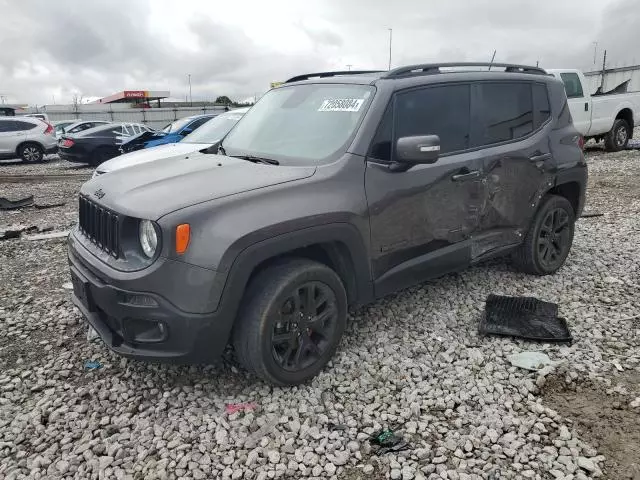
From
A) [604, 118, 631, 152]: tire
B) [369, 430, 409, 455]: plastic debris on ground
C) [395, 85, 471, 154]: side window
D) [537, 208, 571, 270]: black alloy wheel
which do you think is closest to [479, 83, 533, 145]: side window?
[395, 85, 471, 154]: side window

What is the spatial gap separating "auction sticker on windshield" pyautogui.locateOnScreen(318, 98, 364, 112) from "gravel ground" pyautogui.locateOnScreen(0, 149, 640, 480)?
1.60 metres

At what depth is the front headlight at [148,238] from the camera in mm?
2725

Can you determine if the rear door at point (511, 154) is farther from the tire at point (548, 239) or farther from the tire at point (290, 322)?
the tire at point (290, 322)

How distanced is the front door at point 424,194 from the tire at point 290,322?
16.8 inches

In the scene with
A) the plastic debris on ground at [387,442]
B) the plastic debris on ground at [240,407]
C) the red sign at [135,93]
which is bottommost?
the plastic debris on ground at [387,442]

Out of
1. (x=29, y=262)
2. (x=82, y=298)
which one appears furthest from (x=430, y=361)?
(x=29, y=262)

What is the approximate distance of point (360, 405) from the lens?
301 cm

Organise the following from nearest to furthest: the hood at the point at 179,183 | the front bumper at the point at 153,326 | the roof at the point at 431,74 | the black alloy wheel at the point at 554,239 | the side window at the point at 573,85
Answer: the front bumper at the point at 153,326 → the hood at the point at 179,183 → the roof at the point at 431,74 → the black alloy wheel at the point at 554,239 → the side window at the point at 573,85

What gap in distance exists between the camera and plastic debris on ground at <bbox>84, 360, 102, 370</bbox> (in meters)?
3.44

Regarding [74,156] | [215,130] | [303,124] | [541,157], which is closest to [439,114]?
[303,124]

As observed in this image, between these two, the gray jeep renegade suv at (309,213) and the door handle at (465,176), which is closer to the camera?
the gray jeep renegade suv at (309,213)

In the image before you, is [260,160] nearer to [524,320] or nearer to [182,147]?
[524,320]

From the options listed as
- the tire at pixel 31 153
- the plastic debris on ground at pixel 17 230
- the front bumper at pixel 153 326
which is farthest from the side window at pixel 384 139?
the tire at pixel 31 153

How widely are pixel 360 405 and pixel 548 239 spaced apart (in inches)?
109
